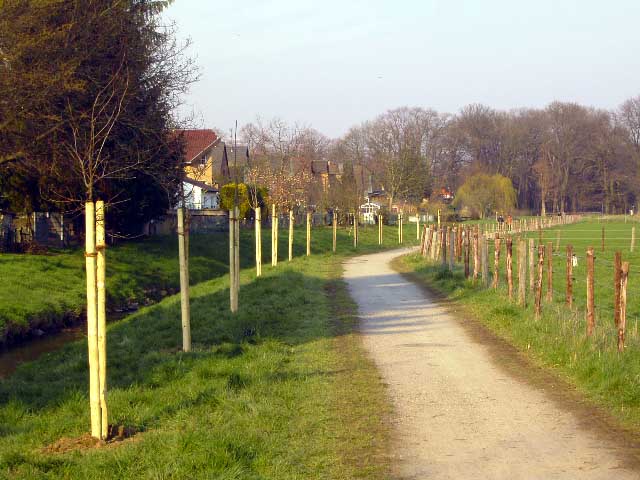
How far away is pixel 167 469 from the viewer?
20.1ft

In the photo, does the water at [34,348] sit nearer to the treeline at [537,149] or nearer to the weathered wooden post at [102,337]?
the weathered wooden post at [102,337]

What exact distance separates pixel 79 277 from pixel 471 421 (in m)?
18.9

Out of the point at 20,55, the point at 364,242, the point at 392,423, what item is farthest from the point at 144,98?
the point at 364,242

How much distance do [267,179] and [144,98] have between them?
2850cm

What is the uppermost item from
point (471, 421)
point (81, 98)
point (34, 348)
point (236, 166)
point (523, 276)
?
point (81, 98)

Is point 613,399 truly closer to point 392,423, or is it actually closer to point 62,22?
point 392,423

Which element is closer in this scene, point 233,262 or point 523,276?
point 523,276

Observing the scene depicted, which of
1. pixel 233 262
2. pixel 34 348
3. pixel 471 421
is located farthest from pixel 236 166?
pixel 471 421

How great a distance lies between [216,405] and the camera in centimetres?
828

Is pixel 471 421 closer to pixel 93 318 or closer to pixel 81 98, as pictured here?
pixel 93 318

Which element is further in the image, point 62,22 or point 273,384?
point 62,22

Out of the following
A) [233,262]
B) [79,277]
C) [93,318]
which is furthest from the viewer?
[79,277]

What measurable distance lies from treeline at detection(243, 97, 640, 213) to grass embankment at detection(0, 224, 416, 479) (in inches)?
3191

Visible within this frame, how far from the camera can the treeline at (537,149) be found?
9944 centimetres
